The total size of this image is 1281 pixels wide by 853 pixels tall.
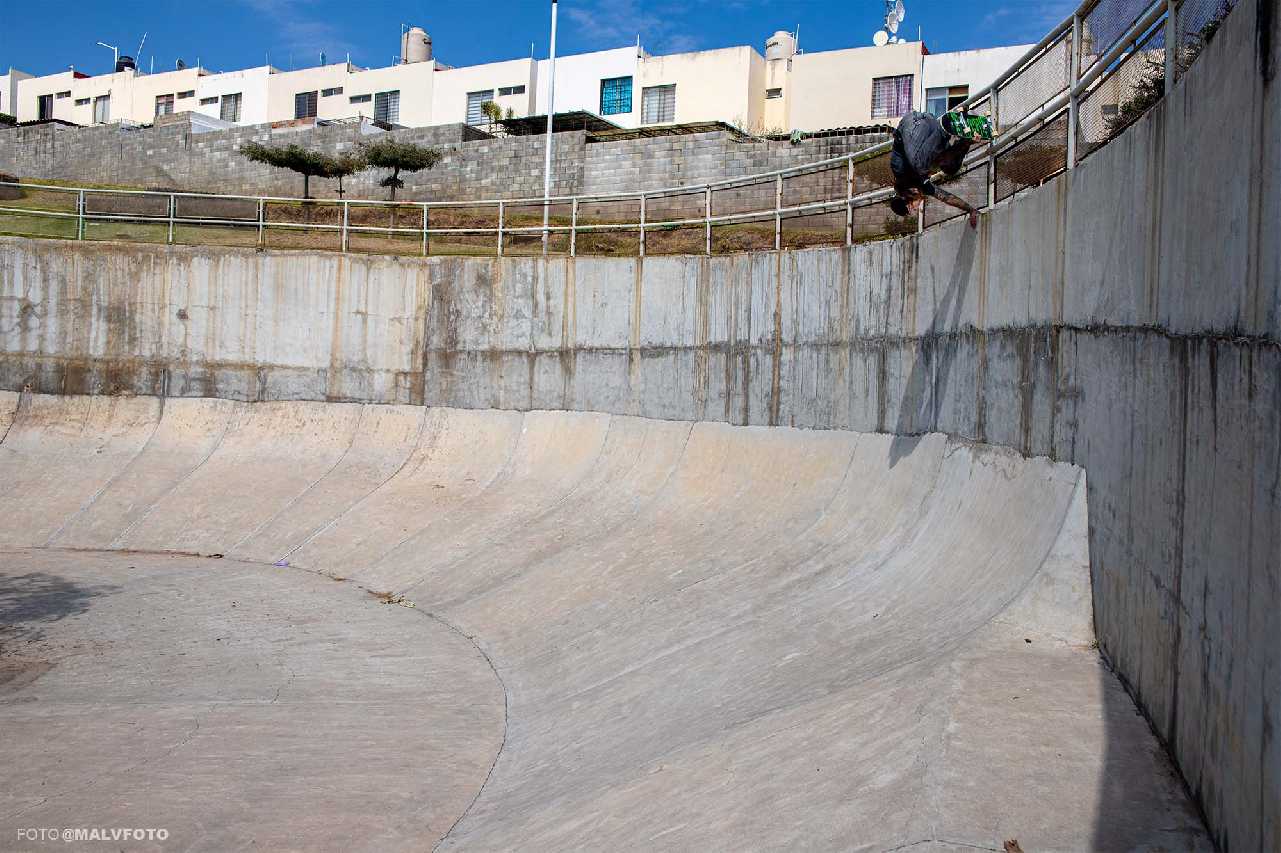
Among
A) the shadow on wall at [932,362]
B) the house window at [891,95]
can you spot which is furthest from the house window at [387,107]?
the shadow on wall at [932,362]

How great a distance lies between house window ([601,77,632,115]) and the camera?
156 feet

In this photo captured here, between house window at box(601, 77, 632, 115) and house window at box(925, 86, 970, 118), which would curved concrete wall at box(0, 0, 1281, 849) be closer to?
house window at box(925, 86, 970, 118)

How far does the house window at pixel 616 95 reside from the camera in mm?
47531

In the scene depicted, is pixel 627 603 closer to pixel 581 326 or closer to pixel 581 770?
pixel 581 770

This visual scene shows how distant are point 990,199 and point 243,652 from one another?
870 centimetres

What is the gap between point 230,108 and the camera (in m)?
57.8

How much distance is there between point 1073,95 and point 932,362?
3.33m

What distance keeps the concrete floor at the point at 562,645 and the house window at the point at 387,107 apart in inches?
1527

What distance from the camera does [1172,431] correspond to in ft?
15.4

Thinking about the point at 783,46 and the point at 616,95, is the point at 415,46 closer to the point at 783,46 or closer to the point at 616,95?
the point at 616,95

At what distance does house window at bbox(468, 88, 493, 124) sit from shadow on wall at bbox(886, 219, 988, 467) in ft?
142

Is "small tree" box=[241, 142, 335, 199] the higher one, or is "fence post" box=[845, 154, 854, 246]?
"small tree" box=[241, 142, 335, 199]

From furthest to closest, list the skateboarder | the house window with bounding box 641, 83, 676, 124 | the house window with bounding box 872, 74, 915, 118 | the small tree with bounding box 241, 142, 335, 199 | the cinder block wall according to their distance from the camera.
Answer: the house window with bounding box 641, 83, 676, 124
the house window with bounding box 872, 74, 915, 118
the small tree with bounding box 241, 142, 335, 199
the cinder block wall
the skateboarder

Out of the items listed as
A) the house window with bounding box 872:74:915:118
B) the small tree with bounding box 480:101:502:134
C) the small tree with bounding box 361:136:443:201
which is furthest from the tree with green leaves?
the house window with bounding box 872:74:915:118
